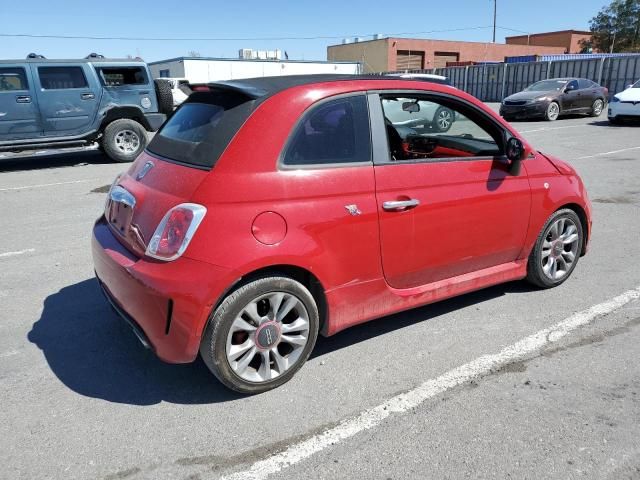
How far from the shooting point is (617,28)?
63062 millimetres

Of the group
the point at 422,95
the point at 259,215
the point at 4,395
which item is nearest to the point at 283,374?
the point at 259,215

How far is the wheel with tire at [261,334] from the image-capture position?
8.96 feet

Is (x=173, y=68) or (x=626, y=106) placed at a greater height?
(x=173, y=68)

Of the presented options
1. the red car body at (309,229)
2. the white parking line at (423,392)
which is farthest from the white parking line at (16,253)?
the white parking line at (423,392)

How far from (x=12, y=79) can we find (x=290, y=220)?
9.53 metres

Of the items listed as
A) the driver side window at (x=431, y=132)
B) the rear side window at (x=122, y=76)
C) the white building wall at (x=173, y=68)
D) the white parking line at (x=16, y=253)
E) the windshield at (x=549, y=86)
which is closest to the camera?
the driver side window at (x=431, y=132)

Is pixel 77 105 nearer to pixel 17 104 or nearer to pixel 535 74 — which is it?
pixel 17 104

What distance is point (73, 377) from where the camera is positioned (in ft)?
10.3

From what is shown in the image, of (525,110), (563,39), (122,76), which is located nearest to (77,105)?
(122,76)

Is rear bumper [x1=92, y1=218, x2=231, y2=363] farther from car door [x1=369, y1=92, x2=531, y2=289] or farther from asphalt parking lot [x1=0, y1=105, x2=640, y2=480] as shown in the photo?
car door [x1=369, y1=92, x2=531, y2=289]

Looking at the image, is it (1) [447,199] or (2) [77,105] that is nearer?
(1) [447,199]

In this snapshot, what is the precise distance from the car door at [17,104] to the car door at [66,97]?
145 millimetres

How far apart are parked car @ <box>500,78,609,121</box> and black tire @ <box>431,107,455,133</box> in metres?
15.3

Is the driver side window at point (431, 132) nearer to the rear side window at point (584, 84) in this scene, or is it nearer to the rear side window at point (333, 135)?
the rear side window at point (333, 135)
